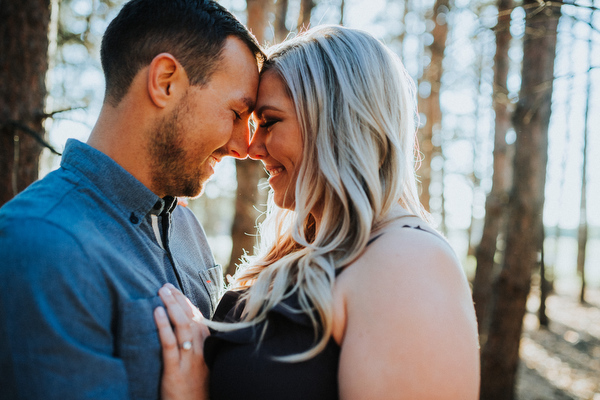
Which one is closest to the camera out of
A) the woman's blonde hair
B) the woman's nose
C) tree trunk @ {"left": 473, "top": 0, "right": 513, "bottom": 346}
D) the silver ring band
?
the silver ring band

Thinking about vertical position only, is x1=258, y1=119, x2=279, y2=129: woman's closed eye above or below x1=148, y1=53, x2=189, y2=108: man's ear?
below

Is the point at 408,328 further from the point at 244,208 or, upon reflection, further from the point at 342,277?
the point at 244,208

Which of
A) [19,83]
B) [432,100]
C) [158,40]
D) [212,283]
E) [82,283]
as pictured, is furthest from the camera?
[432,100]

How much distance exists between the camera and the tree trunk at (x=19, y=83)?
9.32ft

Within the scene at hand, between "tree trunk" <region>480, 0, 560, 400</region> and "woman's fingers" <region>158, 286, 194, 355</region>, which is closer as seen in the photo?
"woman's fingers" <region>158, 286, 194, 355</region>

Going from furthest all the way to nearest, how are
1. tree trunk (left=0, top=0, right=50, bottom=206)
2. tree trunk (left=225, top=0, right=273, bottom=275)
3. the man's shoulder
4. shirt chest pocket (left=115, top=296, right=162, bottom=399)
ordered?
tree trunk (left=225, top=0, right=273, bottom=275), tree trunk (left=0, top=0, right=50, bottom=206), shirt chest pocket (left=115, top=296, right=162, bottom=399), the man's shoulder

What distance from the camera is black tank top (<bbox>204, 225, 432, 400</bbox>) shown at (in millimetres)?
1545

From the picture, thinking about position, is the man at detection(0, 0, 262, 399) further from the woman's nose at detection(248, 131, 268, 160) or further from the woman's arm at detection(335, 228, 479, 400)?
the woman's arm at detection(335, 228, 479, 400)

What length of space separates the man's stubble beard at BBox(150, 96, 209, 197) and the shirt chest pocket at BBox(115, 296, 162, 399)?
563 mm

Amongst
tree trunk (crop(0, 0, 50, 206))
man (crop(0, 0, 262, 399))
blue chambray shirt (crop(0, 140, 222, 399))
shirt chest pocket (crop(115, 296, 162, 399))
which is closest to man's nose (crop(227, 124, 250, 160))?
man (crop(0, 0, 262, 399))

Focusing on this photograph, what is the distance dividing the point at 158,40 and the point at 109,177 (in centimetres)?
62

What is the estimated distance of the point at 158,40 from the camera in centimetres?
187

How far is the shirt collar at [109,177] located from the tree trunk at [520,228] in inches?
177

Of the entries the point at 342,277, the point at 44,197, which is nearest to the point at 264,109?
the point at 342,277
